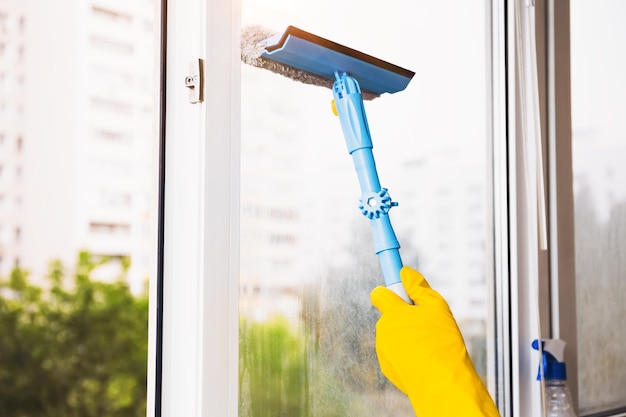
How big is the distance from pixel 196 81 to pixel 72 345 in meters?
2.63

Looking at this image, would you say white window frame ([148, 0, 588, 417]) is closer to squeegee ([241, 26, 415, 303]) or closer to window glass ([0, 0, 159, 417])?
squeegee ([241, 26, 415, 303])

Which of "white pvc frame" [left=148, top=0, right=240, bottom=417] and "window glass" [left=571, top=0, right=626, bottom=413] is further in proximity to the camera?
"window glass" [left=571, top=0, right=626, bottom=413]

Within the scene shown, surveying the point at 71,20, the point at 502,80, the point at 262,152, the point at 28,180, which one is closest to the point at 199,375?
the point at 262,152

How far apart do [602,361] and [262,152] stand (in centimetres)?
87

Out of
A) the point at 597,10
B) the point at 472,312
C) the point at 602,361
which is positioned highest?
the point at 597,10

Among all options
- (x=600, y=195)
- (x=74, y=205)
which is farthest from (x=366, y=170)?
(x=74, y=205)

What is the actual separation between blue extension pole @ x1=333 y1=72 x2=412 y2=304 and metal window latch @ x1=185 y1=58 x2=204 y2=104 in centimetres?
16

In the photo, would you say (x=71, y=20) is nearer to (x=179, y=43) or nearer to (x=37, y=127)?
(x=37, y=127)

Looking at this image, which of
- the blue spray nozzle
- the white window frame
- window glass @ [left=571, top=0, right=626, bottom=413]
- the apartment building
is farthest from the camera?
the apartment building

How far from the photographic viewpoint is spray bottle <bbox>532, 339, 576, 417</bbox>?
108 cm

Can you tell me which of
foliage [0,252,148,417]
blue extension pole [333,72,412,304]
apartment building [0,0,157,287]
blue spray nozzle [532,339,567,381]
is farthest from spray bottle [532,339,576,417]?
foliage [0,252,148,417]

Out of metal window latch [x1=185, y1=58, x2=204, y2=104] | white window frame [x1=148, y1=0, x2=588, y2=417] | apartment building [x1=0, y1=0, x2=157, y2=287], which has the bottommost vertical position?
white window frame [x1=148, y1=0, x2=588, y2=417]

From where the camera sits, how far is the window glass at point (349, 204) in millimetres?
787

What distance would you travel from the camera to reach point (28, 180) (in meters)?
2.77
